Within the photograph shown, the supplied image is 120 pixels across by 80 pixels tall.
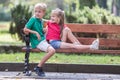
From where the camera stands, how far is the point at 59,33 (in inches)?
335

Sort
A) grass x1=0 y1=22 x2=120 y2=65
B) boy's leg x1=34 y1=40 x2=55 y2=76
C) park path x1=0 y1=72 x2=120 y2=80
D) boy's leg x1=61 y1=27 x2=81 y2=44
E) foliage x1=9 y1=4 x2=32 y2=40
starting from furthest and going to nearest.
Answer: foliage x1=9 y1=4 x2=32 y2=40
grass x1=0 y1=22 x2=120 y2=65
boy's leg x1=61 y1=27 x2=81 y2=44
boy's leg x1=34 y1=40 x2=55 y2=76
park path x1=0 y1=72 x2=120 y2=80

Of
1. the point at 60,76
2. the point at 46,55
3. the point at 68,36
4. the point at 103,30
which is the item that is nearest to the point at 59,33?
the point at 68,36

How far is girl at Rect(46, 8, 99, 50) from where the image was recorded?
8344mm

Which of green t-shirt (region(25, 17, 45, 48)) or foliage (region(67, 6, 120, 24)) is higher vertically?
green t-shirt (region(25, 17, 45, 48))

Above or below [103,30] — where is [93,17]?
below

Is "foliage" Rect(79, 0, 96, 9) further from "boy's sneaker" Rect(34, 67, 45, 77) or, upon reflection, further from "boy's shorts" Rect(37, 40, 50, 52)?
"boy's sneaker" Rect(34, 67, 45, 77)

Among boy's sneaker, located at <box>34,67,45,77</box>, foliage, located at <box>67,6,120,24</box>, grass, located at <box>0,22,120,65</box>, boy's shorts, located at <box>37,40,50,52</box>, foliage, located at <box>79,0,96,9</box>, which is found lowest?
grass, located at <box>0,22,120,65</box>

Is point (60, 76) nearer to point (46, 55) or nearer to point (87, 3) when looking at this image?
point (46, 55)

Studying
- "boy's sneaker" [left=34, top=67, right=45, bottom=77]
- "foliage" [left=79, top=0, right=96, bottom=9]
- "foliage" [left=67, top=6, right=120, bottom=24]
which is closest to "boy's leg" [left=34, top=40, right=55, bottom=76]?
"boy's sneaker" [left=34, top=67, right=45, bottom=77]

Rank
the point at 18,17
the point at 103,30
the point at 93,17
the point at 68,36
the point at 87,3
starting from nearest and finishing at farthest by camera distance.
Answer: the point at 68,36, the point at 103,30, the point at 93,17, the point at 18,17, the point at 87,3

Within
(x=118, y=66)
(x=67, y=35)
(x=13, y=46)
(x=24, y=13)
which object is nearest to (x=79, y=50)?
(x=67, y=35)

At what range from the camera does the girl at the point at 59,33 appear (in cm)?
834

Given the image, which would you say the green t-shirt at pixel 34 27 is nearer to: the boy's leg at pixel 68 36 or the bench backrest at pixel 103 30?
the boy's leg at pixel 68 36

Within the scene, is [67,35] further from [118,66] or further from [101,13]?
[101,13]
